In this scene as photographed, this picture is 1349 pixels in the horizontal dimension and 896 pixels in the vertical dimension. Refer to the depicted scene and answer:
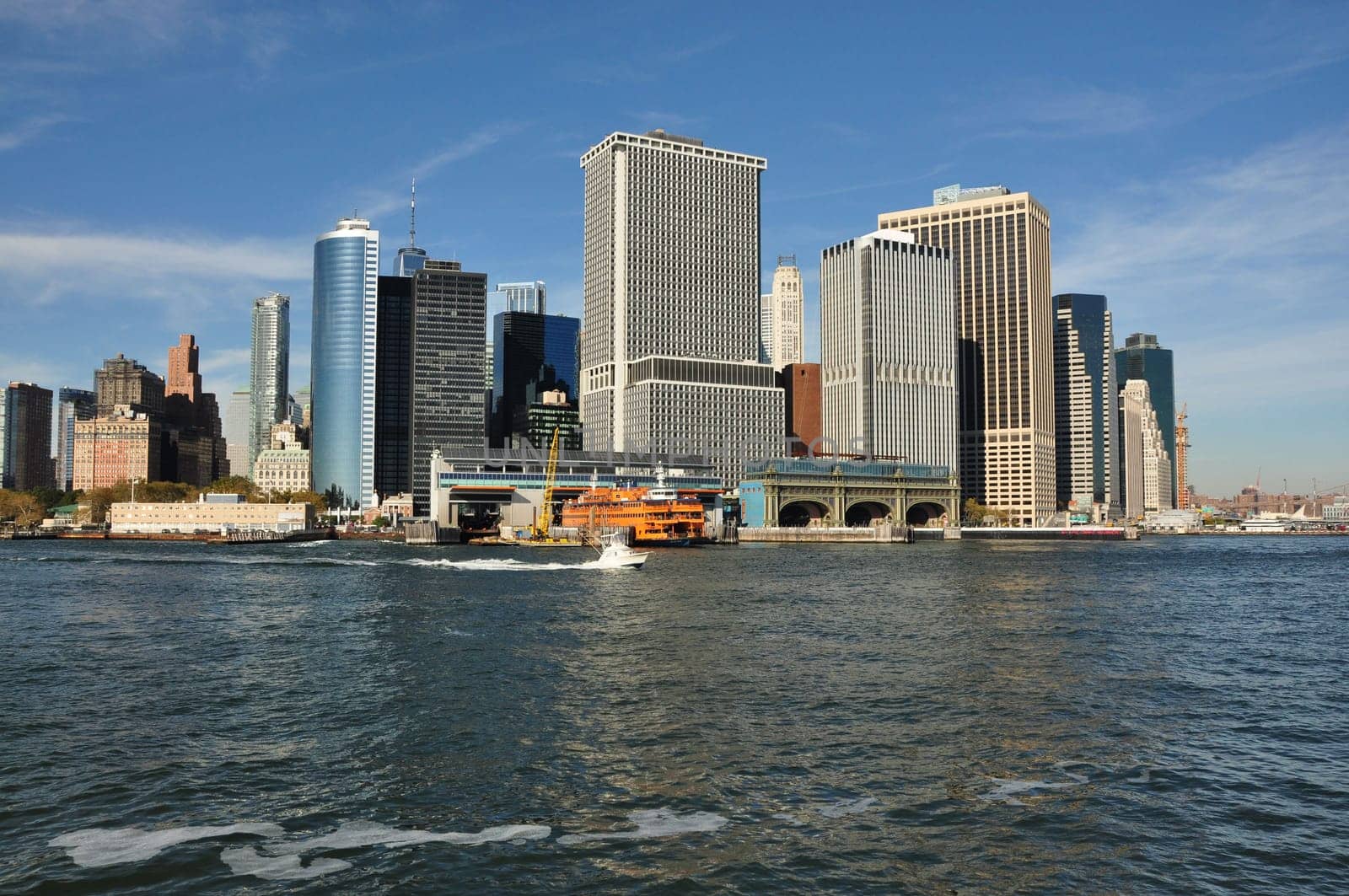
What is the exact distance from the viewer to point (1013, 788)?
34.8 meters

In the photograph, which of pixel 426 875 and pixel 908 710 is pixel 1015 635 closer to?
pixel 908 710

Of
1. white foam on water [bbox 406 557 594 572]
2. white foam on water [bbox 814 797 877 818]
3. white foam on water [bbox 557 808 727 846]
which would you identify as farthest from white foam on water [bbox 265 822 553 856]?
white foam on water [bbox 406 557 594 572]

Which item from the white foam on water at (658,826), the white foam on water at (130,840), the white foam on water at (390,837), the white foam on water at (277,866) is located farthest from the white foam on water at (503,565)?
the white foam on water at (277,866)

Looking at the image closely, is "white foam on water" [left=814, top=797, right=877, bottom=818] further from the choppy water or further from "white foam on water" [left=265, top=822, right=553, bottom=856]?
"white foam on water" [left=265, top=822, right=553, bottom=856]

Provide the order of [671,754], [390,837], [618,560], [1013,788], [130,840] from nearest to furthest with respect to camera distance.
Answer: [130,840] < [390,837] < [1013,788] < [671,754] < [618,560]

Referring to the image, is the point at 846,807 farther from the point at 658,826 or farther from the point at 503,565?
the point at 503,565

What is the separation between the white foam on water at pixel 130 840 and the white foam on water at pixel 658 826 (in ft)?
30.3

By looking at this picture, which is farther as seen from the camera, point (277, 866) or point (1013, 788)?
point (1013, 788)

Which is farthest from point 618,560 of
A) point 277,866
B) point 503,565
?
point 277,866

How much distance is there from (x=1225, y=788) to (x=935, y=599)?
67249 millimetres

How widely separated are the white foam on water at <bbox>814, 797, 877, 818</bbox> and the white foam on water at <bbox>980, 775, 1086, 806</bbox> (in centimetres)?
395

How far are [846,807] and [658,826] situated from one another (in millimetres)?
6203

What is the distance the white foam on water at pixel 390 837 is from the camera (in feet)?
95.9

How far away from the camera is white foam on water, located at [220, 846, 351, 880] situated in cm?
2725
